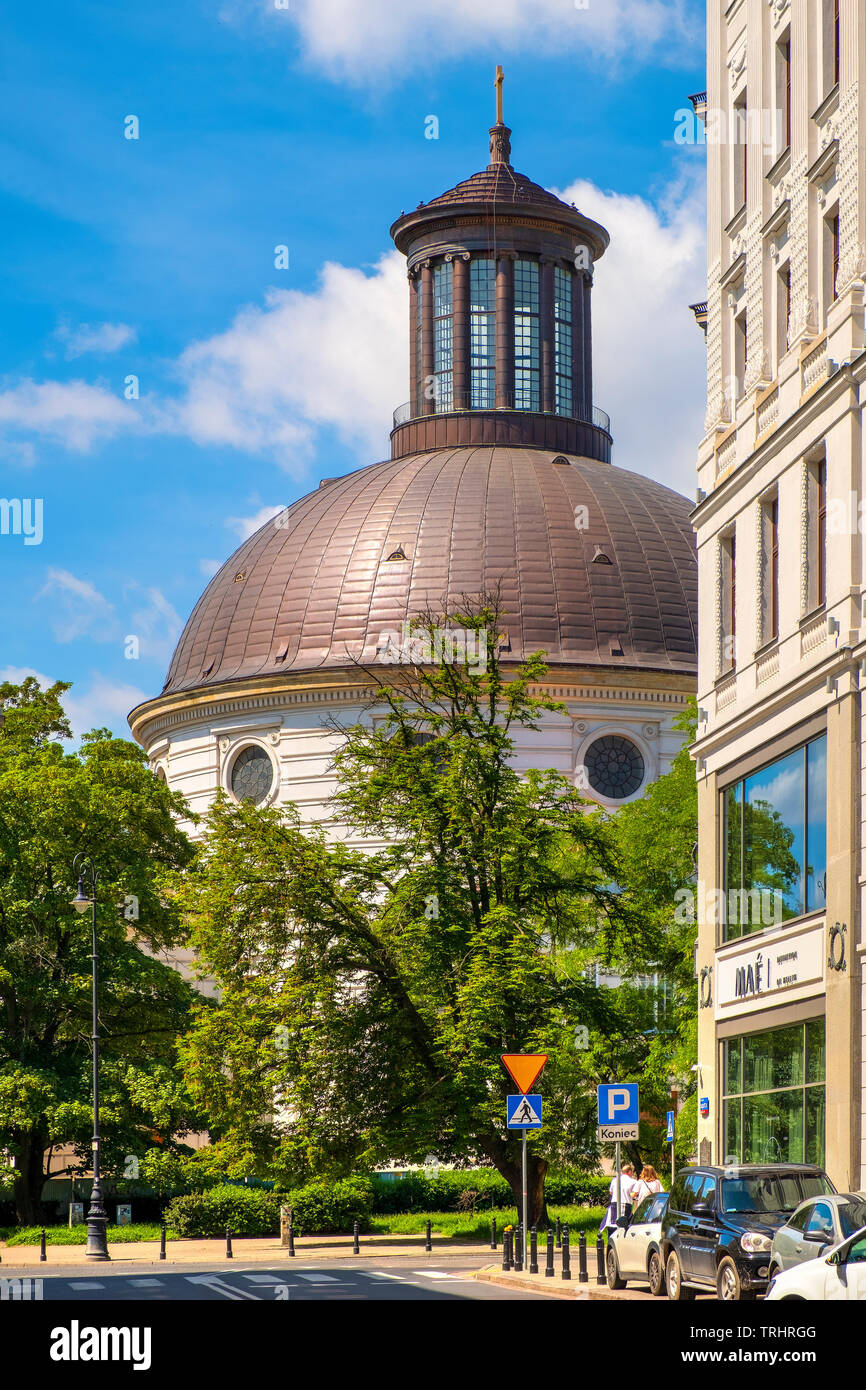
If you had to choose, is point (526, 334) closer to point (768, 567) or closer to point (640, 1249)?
point (768, 567)

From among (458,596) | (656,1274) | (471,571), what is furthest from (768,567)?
(471,571)

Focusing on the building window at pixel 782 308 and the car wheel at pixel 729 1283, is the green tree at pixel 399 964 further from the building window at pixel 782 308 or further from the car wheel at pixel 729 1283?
the car wheel at pixel 729 1283

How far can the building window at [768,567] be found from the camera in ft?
108

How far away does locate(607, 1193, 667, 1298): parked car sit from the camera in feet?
79.3

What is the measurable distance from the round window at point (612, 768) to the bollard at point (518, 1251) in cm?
4055

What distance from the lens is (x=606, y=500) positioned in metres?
77.6

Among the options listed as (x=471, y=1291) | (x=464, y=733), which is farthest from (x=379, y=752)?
(x=471, y=1291)

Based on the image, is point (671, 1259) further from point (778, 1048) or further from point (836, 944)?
point (778, 1048)

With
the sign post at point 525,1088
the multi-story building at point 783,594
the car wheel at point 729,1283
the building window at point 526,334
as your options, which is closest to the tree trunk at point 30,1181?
the multi-story building at point 783,594

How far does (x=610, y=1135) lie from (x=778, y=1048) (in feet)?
13.9

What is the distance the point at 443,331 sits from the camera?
87188 mm

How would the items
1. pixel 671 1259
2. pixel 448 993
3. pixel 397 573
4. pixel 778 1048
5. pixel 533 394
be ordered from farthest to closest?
pixel 533 394
pixel 397 573
pixel 448 993
pixel 778 1048
pixel 671 1259

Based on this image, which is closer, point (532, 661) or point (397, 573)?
point (532, 661)
